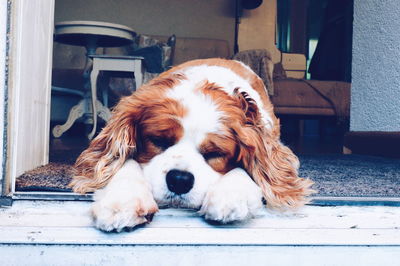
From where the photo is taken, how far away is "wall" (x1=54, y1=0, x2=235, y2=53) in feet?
27.7

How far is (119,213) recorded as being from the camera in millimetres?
1275

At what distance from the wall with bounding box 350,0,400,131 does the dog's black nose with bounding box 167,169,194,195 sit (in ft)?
7.36

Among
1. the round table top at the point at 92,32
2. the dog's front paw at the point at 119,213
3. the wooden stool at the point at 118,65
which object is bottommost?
the dog's front paw at the point at 119,213

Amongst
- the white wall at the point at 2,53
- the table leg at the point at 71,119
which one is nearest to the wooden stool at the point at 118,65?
the table leg at the point at 71,119

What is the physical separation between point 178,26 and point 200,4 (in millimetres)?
612

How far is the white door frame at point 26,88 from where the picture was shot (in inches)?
56.3

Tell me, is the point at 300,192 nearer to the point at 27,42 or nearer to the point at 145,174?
the point at 145,174

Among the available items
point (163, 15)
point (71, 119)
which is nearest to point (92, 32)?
point (71, 119)

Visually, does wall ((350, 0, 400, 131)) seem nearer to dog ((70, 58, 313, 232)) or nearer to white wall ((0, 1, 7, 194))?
dog ((70, 58, 313, 232))

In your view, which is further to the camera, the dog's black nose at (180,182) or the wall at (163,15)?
the wall at (163,15)

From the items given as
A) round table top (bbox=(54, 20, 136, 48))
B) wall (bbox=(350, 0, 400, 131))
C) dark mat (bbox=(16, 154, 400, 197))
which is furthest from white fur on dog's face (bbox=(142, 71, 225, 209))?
round table top (bbox=(54, 20, 136, 48))

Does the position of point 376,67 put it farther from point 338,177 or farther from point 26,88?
point 26,88

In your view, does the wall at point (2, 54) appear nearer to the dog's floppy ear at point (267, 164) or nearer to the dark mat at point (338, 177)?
the dark mat at point (338, 177)

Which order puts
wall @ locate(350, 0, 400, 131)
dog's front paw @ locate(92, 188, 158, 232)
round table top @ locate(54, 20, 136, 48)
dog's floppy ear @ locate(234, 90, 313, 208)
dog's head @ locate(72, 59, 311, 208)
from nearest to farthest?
dog's front paw @ locate(92, 188, 158, 232), dog's head @ locate(72, 59, 311, 208), dog's floppy ear @ locate(234, 90, 313, 208), wall @ locate(350, 0, 400, 131), round table top @ locate(54, 20, 136, 48)
